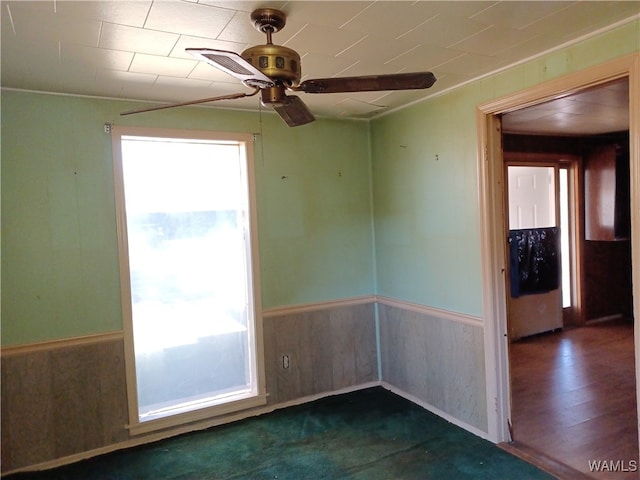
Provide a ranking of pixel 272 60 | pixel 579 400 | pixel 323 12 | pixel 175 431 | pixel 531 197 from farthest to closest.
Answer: pixel 531 197, pixel 579 400, pixel 175 431, pixel 323 12, pixel 272 60

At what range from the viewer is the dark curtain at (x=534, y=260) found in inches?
203

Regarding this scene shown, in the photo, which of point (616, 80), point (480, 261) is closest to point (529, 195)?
point (480, 261)

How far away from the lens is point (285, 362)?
12.0 feet

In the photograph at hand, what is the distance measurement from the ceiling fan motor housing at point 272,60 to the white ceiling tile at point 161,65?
0.86m

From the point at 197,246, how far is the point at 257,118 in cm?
111

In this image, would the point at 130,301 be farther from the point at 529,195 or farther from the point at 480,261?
the point at 529,195

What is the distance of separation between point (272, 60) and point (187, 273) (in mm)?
2116

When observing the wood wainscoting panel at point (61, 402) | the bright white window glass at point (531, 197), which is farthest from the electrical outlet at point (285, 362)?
the bright white window glass at point (531, 197)

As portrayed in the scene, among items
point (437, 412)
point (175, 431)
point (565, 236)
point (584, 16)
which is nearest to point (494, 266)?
point (437, 412)

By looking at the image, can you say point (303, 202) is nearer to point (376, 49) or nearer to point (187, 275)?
point (187, 275)

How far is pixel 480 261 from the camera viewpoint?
9.75ft

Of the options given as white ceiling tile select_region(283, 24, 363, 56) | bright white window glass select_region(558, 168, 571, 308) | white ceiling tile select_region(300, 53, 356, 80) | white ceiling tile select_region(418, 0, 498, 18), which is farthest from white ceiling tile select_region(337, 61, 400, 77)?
bright white window glass select_region(558, 168, 571, 308)

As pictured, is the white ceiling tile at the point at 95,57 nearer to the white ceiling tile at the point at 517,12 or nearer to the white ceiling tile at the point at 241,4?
the white ceiling tile at the point at 241,4

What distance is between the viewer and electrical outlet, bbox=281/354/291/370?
3.64 m
